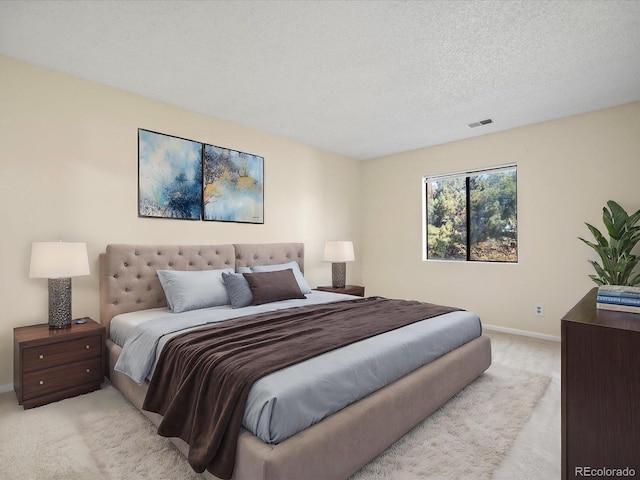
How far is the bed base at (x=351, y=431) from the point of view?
55.0 inches

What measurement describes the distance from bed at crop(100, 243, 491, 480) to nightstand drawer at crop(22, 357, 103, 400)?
13cm

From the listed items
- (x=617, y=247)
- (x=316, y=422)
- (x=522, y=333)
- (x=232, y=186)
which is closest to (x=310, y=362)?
(x=316, y=422)

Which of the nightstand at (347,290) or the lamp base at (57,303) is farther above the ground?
the lamp base at (57,303)

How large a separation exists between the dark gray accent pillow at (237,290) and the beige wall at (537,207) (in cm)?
284

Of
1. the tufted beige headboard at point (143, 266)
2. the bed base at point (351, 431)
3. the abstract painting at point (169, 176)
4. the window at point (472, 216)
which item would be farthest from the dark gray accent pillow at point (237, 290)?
the window at point (472, 216)

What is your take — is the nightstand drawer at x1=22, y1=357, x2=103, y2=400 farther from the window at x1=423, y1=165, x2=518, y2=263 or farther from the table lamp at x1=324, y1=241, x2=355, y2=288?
the window at x1=423, y1=165, x2=518, y2=263

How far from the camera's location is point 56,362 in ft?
8.13

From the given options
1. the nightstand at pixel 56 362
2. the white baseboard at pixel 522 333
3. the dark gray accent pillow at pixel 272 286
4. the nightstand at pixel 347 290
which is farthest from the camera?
the nightstand at pixel 347 290

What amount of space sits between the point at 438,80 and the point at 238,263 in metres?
2.74

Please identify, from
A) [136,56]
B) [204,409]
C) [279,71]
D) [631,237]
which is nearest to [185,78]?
[136,56]

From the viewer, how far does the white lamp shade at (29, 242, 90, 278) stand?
249cm

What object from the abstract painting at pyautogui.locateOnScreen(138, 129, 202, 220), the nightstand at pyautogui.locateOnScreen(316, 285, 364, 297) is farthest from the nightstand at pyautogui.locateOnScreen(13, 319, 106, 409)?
the nightstand at pyautogui.locateOnScreen(316, 285, 364, 297)

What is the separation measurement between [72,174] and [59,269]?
2.92 ft

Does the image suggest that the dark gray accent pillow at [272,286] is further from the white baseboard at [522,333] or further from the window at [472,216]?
the white baseboard at [522,333]
